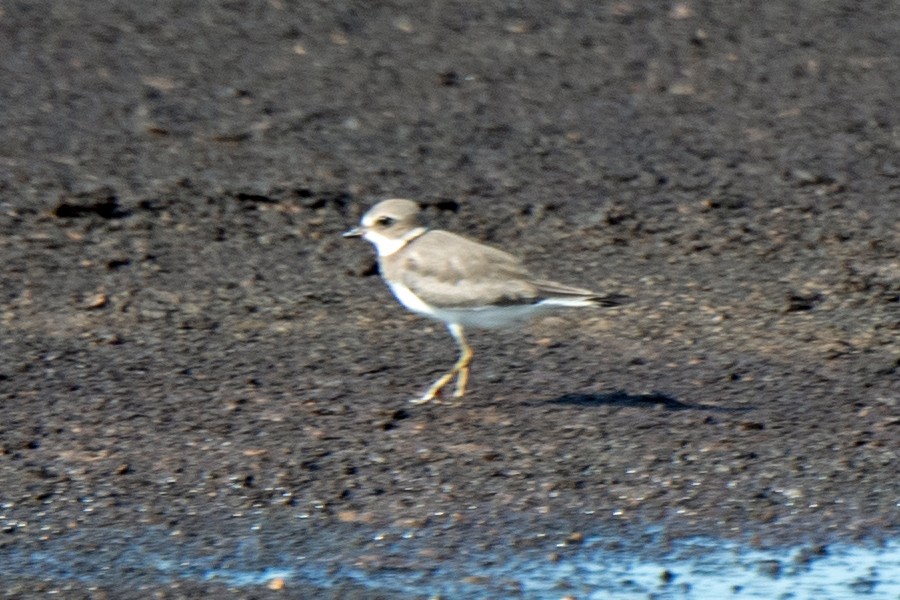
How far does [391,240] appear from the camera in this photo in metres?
7.27

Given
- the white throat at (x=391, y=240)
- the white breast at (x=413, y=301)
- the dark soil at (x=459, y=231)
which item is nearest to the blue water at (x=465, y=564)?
the dark soil at (x=459, y=231)

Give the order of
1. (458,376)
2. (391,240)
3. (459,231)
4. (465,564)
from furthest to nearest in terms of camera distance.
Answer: (459,231), (391,240), (458,376), (465,564)

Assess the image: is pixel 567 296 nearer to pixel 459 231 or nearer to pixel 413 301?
pixel 413 301

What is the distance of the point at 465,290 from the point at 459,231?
7.27ft

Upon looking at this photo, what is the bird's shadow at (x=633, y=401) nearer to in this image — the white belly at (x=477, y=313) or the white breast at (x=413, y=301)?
the white belly at (x=477, y=313)

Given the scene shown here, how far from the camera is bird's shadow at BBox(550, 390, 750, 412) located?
6.77m

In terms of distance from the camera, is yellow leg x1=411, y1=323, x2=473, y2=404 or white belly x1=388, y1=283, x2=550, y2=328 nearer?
white belly x1=388, y1=283, x2=550, y2=328

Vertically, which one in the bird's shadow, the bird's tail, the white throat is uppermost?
the white throat

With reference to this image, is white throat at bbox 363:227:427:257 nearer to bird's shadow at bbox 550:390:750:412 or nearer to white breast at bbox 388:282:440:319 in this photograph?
white breast at bbox 388:282:440:319

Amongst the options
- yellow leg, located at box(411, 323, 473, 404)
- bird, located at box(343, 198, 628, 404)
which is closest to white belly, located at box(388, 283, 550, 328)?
bird, located at box(343, 198, 628, 404)

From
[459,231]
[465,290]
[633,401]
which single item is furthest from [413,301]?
[459,231]

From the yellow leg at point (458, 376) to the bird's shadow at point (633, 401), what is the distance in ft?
1.20

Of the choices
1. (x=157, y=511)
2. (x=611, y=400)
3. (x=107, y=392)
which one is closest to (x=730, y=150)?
(x=611, y=400)

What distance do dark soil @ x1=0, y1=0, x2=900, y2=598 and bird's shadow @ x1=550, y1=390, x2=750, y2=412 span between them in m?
0.02
